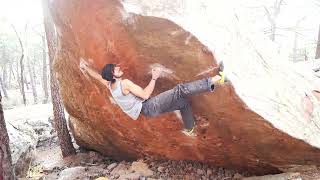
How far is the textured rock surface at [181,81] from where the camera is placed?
5828 mm

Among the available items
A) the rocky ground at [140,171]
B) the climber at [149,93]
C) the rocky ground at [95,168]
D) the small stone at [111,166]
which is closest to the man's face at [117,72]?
the climber at [149,93]

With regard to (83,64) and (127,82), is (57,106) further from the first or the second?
(127,82)

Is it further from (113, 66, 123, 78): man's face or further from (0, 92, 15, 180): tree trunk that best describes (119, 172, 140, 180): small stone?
(113, 66, 123, 78): man's face

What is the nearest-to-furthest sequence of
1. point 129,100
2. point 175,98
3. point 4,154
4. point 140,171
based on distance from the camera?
point 175,98 → point 129,100 → point 4,154 → point 140,171

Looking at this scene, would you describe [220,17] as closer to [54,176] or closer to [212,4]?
[212,4]

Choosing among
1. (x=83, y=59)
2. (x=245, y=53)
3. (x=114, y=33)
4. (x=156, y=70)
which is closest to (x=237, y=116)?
(x=245, y=53)

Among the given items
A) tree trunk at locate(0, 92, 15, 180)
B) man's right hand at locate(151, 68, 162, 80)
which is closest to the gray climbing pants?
man's right hand at locate(151, 68, 162, 80)

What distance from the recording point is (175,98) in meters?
5.77

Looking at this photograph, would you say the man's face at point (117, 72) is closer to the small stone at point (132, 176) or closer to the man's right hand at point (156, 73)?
the man's right hand at point (156, 73)

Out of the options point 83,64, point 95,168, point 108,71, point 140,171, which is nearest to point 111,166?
point 95,168

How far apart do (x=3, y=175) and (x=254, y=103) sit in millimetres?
4578

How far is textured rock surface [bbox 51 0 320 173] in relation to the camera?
5828mm

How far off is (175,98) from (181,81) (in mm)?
544

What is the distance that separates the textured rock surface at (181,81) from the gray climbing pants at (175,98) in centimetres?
37
